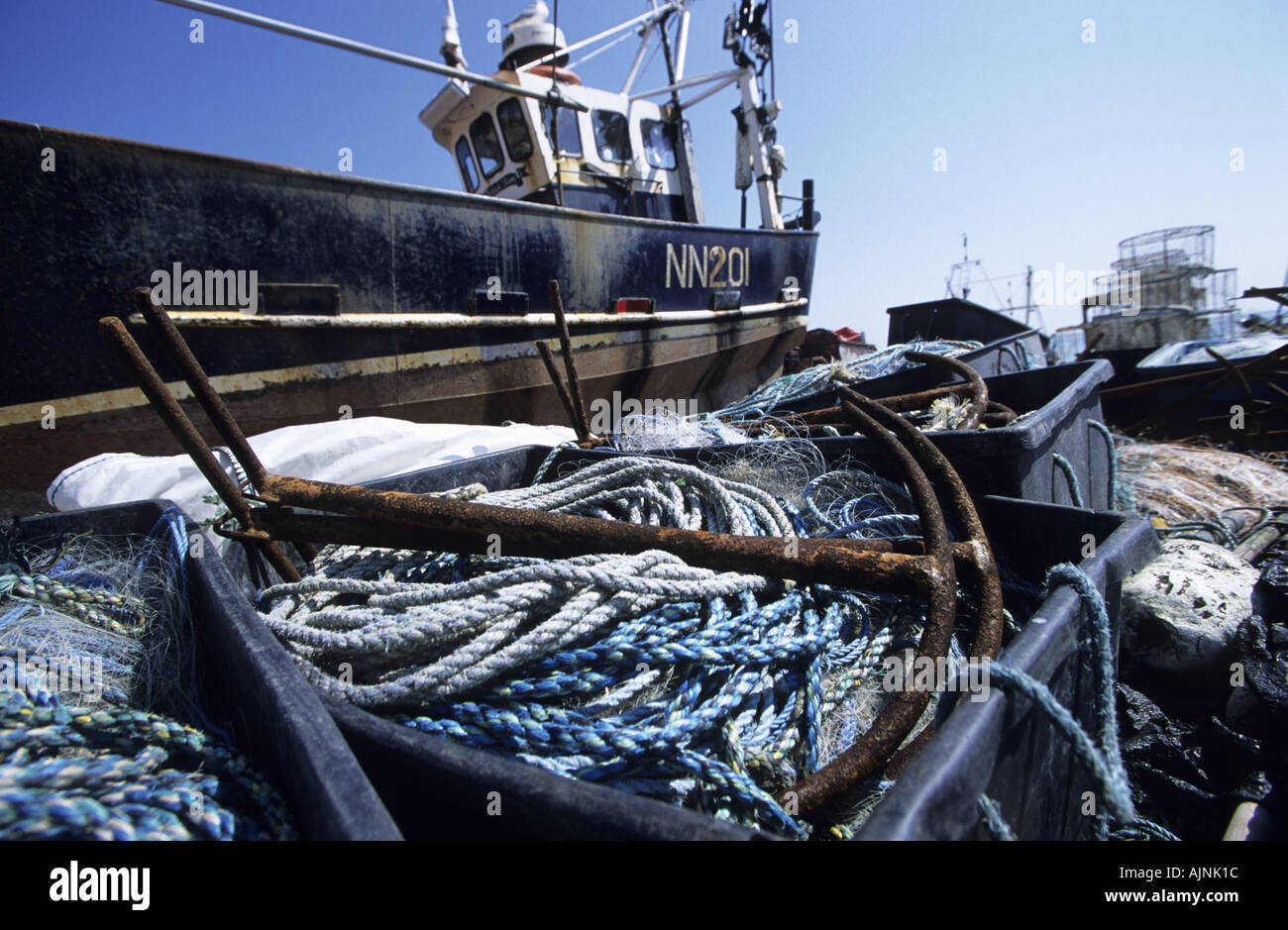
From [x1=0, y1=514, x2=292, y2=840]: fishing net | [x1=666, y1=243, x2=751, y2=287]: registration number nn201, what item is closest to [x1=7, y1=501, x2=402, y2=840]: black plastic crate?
[x1=0, y1=514, x2=292, y2=840]: fishing net

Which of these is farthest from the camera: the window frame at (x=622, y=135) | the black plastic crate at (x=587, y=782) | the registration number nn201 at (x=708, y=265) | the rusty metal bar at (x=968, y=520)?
the window frame at (x=622, y=135)

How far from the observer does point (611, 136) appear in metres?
7.09

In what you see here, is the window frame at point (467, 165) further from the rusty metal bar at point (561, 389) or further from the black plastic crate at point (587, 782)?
the black plastic crate at point (587, 782)

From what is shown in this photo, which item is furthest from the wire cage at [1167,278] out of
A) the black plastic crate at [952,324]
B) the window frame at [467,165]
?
the window frame at [467,165]

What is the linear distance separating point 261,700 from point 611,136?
745 cm

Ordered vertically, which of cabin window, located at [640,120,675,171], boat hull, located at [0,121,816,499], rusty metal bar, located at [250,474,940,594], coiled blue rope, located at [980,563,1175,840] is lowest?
coiled blue rope, located at [980,563,1175,840]

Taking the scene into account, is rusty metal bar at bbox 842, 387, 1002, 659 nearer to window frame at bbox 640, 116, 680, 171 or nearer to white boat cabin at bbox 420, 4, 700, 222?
white boat cabin at bbox 420, 4, 700, 222

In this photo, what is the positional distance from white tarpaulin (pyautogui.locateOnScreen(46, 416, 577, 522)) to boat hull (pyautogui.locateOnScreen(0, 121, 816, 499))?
A: 610mm

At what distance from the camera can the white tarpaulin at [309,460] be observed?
2.26 metres

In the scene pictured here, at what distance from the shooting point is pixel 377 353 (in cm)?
398

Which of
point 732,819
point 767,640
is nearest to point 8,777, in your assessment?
point 732,819

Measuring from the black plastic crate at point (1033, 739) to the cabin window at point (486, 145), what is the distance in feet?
23.0

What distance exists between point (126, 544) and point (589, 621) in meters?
1.38

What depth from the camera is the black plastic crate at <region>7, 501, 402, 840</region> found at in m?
0.71
